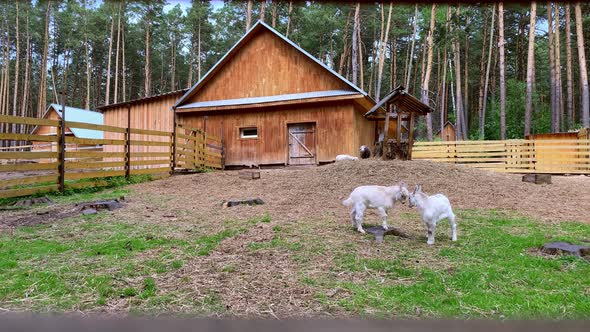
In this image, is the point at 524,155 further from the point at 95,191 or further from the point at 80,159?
the point at 80,159

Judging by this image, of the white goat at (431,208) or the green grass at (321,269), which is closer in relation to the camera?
the green grass at (321,269)

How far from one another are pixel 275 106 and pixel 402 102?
6.35m

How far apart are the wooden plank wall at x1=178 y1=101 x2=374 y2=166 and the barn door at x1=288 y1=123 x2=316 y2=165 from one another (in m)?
0.26

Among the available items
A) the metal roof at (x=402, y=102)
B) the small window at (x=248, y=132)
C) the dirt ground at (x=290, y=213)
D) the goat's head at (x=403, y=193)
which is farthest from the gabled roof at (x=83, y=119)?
the goat's head at (x=403, y=193)

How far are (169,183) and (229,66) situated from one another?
28.2 ft

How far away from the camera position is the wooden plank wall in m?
15.5

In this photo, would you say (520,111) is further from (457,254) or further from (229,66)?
(457,254)

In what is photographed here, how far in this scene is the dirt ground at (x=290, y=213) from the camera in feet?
9.62

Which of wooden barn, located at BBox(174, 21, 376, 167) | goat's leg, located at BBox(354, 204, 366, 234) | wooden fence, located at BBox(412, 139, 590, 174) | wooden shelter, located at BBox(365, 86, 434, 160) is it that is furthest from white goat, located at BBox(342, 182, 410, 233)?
wooden fence, located at BBox(412, 139, 590, 174)

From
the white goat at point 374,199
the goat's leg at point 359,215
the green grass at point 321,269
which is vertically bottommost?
the green grass at point 321,269

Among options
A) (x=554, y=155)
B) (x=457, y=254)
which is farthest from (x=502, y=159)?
(x=457, y=254)

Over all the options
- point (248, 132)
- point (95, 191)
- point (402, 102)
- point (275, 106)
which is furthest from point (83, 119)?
point (402, 102)

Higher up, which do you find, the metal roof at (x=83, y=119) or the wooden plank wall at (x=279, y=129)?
the metal roof at (x=83, y=119)

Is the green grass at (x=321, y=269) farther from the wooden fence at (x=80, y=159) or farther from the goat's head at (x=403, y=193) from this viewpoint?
the wooden fence at (x=80, y=159)
